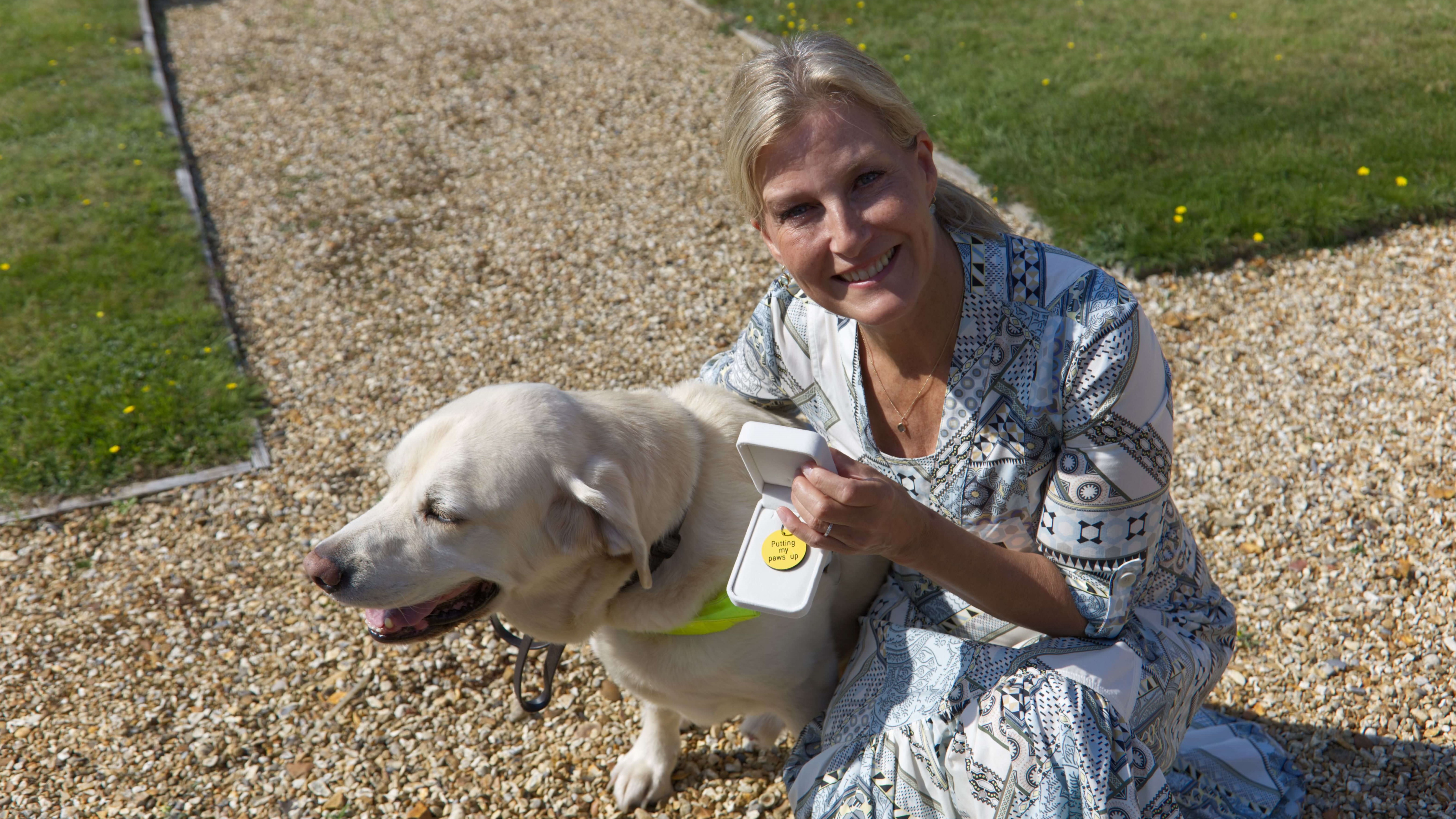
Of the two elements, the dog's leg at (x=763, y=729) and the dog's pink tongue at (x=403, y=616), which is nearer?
the dog's pink tongue at (x=403, y=616)

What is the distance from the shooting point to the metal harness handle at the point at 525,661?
270 cm

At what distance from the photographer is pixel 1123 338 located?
1.99 metres

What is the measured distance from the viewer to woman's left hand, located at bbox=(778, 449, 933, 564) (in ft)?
5.76

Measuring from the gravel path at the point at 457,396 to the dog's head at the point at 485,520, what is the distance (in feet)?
3.71

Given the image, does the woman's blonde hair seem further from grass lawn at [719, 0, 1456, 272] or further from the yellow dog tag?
grass lawn at [719, 0, 1456, 272]

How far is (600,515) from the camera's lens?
7.00 feet

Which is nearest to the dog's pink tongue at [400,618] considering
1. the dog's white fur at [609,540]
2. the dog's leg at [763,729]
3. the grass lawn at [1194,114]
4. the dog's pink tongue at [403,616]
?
the dog's pink tongue at [403,616]

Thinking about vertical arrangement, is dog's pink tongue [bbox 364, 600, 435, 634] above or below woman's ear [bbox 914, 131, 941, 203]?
below

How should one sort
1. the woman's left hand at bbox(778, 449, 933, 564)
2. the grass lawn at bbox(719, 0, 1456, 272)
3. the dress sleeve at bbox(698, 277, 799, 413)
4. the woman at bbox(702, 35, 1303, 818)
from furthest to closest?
the grass lawn at bbox(719, 0, 1456, 272) → the dress sleeve at bbox(698, 277, 799, 413) → the woman at bbox(702, 35, 1303, 818) → the woman's left hand at bbox(778, 449, 933, 564)

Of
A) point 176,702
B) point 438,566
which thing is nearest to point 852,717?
point 438,566

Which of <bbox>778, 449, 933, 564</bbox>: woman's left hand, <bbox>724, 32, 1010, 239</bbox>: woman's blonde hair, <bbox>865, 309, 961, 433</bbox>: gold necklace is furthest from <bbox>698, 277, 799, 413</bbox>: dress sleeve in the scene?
<bbox>778, 449, 933, 564</bbox>: woman's left hand

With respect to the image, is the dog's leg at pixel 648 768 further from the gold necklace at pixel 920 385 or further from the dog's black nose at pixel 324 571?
the gold necklace at pixel 920 385

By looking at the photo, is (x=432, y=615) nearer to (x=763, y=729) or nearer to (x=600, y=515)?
(x=600, y=515)

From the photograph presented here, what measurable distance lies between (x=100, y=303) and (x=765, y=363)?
4.64 meters
